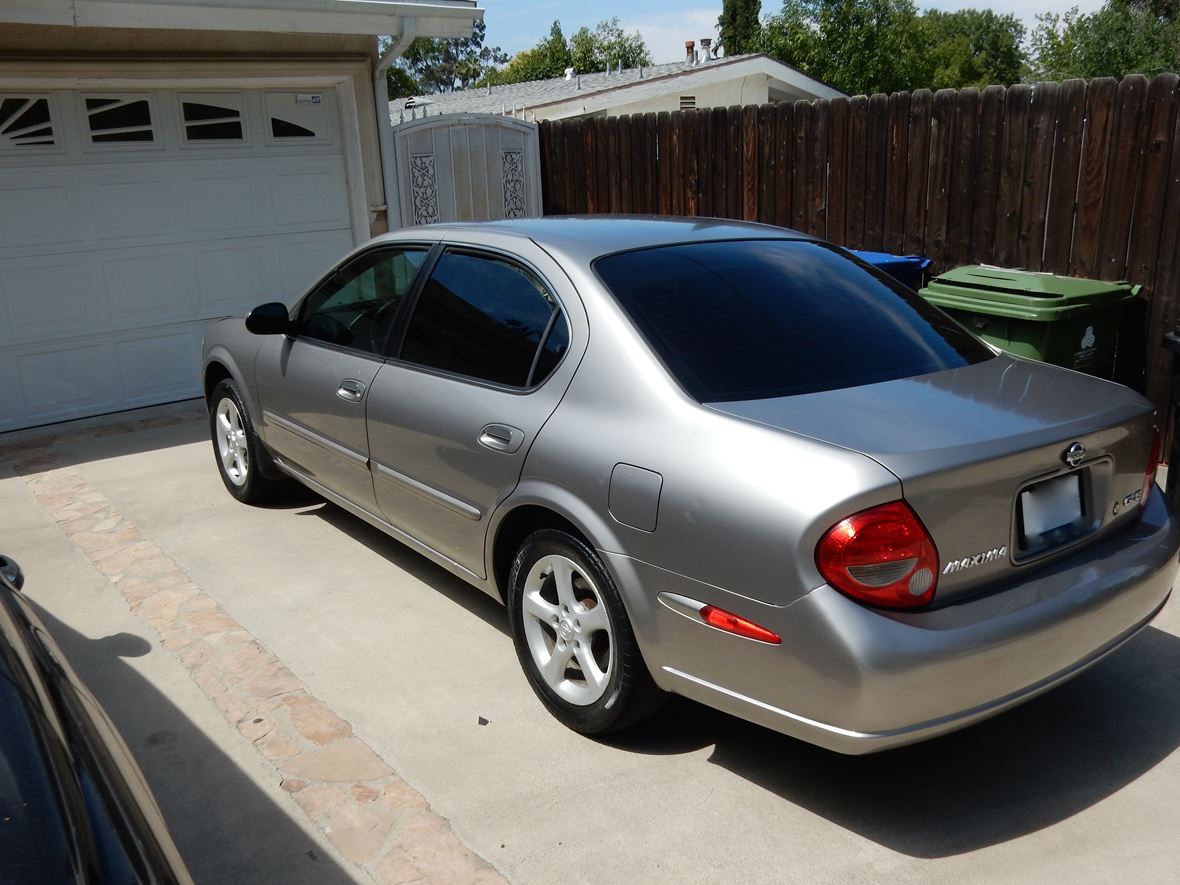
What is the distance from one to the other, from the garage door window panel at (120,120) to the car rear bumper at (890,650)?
6590 millimetres

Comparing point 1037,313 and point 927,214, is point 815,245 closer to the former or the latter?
point 1037,313

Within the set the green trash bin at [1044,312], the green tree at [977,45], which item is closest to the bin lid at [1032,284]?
the green trash bin at [1044,312]

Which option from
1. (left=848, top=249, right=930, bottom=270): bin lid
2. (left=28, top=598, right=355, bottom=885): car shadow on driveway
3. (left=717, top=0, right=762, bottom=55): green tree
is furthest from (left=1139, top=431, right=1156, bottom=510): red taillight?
(left=717, top=0, right=762, bottom=55): green tree

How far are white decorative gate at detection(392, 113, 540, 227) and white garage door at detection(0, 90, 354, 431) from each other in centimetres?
121

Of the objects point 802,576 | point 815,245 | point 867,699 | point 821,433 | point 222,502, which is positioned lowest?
point 222,502

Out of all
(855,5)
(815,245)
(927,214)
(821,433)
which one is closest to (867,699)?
(821,433)

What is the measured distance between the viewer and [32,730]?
194 centimetres

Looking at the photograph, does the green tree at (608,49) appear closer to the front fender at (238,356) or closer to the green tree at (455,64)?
the green tree at (455,64)

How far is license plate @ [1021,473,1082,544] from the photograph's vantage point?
2.92 metres

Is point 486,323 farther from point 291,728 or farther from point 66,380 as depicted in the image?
point 66,380

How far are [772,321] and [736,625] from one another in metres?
1.13

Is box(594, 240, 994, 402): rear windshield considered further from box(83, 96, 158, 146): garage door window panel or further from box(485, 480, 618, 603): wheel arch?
box(83, 96, 158, 146): garage door window panel

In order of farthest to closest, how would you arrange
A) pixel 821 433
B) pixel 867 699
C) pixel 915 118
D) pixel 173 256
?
pixel 173 256
pixel 915 118
pixel 821 433
pixel 867 699

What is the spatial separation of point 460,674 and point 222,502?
267 cm
